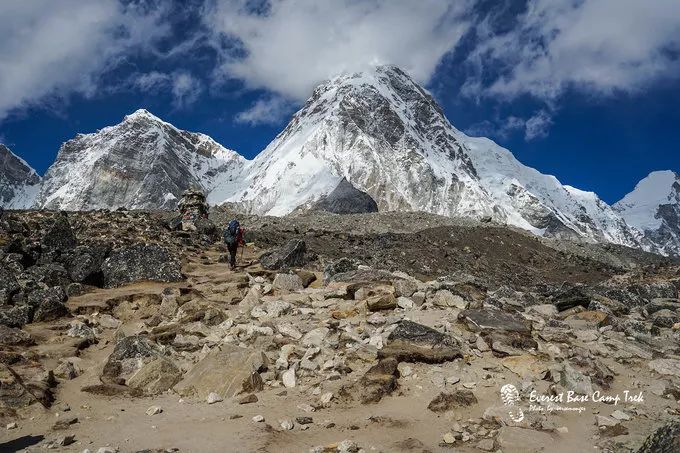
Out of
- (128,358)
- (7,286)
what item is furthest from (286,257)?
(128,358)

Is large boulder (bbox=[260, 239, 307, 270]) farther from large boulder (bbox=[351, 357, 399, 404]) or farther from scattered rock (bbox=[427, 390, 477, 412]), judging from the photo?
scattered rock (bbox=[427, 390, 477, 412])

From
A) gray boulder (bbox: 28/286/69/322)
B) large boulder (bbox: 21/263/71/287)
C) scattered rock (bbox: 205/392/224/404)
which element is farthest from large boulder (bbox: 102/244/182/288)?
scattered rock (bbox: 205/392/224/404)

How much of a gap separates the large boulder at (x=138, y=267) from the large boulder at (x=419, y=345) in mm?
7744

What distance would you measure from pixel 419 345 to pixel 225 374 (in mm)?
3204

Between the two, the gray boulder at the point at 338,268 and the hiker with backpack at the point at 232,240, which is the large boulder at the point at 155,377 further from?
the hiker with backpack at the point at 232,240

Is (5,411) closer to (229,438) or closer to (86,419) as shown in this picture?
(86,419)

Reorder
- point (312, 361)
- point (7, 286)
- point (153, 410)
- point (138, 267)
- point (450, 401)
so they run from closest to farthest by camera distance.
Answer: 1. point (450, 401)
2. point (153, 410)
3. point (312, 361)
4. point (7, 286)
5. point (138, 267)

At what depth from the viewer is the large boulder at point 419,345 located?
331 inches

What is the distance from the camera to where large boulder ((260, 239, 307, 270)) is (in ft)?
54.9

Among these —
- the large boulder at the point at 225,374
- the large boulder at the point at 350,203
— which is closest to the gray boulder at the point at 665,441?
the large boulder at the point at 225,374

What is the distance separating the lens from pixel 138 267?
572 inches

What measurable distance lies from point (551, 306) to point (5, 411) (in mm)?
10883

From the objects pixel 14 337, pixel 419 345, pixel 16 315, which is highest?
pixel 16 315

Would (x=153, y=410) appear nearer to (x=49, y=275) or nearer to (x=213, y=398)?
(x=213, y=398)
